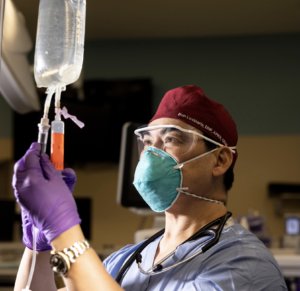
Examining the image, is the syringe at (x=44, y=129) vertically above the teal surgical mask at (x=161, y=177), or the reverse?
the syringe at (x=44, y=129)

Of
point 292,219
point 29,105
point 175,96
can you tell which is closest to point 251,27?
point 292,219

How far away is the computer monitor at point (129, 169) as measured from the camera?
2730mm

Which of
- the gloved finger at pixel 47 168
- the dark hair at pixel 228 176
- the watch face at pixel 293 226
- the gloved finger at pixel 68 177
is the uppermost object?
the gloved finger at pixel 47 168

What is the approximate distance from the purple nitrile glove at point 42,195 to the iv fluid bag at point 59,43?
18 cm

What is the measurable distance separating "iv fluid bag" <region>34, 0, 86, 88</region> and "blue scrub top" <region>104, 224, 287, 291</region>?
19.8 inches

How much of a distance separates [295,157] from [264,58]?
0.93 m

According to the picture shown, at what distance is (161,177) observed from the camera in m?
1.52

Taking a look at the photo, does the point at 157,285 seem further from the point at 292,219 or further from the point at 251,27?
the point at 251,27

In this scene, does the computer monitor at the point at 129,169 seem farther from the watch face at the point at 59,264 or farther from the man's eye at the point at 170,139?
the watch face at the point at 59,264

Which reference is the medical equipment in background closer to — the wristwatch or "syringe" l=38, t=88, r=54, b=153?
"syringe" l=38, t=88, r=54, b=153

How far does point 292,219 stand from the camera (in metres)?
4.29

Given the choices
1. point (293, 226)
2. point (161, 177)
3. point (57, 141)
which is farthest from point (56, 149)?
point (293, 226)

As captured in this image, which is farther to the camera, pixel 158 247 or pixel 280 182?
pixel 280 182

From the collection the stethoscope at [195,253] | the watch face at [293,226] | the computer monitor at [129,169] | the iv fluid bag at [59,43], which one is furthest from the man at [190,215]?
the watch face at [293,226]
